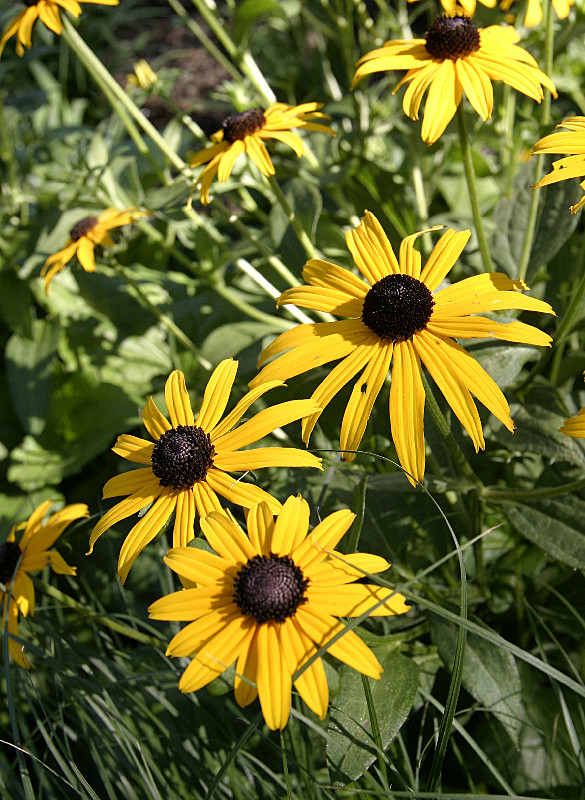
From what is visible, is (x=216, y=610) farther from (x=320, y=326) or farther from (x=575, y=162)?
(x=575, y=162)

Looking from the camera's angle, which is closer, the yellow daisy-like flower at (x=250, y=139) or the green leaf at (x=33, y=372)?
the yellow daisy-like flower at (x=250, y=139)

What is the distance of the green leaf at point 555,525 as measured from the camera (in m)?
1.30

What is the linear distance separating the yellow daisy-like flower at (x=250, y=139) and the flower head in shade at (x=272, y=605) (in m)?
0.81

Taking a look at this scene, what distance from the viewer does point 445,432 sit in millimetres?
1169

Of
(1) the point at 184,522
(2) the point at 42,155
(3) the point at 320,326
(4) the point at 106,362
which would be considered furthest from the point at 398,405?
(2) the point at 42,155

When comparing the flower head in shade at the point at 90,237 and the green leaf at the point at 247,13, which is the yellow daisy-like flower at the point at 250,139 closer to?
the flower head in shade at the point at 90,237

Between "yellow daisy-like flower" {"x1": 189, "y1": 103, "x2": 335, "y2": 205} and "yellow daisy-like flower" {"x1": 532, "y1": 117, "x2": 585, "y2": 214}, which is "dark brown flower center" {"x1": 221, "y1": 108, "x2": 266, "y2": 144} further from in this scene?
"yellow daisy-like flower" {"x1": 532, "y1": 117, "x2": 585, "y2": 214}

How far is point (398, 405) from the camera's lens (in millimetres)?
1100

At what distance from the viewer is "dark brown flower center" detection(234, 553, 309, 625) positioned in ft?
3.17

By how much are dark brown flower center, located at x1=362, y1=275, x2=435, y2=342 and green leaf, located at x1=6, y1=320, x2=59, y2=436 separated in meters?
1.58

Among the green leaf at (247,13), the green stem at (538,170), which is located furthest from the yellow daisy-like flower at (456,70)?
the green leaf at (247,13)

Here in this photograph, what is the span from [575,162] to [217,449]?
28.6 inches

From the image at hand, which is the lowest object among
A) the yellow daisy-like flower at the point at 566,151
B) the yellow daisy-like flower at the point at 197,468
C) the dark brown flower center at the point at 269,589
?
the dark brown flower center at the point at 269,589

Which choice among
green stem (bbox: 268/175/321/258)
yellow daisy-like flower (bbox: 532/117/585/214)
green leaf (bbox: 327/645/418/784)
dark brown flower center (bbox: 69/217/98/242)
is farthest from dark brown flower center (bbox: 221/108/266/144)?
green leaf (bbox: 327/645/418/784)
